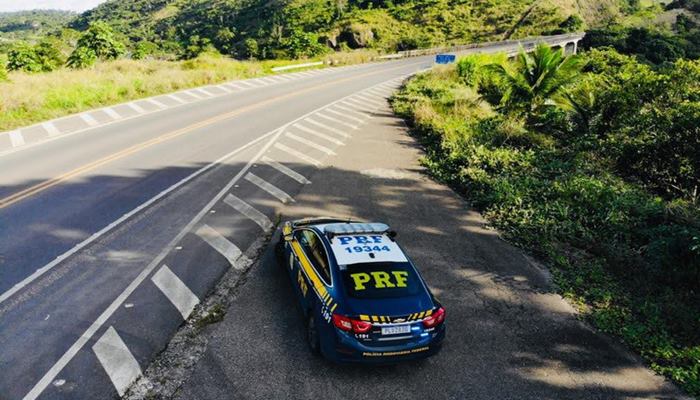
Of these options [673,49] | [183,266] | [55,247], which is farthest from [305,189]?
[673,49]

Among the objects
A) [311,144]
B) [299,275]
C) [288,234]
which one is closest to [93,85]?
[311,144]

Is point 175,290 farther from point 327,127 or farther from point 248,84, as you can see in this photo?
point 248,84

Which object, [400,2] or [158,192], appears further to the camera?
[400,2]

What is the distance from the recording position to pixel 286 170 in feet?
51.2

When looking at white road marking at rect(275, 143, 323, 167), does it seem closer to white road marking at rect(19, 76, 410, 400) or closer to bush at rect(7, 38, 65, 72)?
white road marking at rect(19, 76, 410, 400)

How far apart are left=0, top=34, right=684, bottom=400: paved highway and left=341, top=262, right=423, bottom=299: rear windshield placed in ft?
10.4

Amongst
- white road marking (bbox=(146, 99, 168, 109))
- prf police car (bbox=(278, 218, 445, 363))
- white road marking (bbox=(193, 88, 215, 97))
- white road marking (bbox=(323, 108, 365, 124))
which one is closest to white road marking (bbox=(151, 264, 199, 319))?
prf police car (bbox=(278, 218, 445, 363))

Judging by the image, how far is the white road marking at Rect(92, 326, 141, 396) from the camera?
6212 mm

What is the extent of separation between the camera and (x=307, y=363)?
681 cm

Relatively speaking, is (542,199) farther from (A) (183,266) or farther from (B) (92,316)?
(B) (92,316)

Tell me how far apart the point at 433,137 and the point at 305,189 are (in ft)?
26.5

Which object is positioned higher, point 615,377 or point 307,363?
point 307,363

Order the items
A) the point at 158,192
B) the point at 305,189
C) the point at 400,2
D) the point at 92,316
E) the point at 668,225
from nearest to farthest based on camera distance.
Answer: the point at 92,316
the point at 668,225
the point at 158,192
the point at 305,189
the point at 400,2

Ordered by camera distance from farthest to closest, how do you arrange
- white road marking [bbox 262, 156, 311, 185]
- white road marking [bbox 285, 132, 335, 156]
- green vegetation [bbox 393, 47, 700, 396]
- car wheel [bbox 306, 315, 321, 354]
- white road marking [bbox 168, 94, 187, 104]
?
white road marking [bbox 168, 94, 187, 104], white road marking [bbox 285, 132, 335, 156], white road marking [bbox 262, 156, 311, 185], green vegetation [bbox 393, 47, 700, 396], car wheel [bbox 306, 315, 321, 354]
